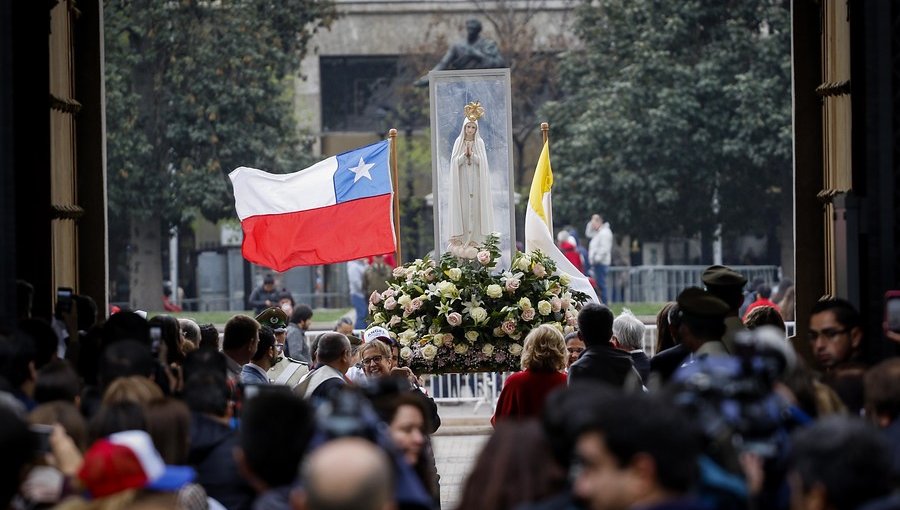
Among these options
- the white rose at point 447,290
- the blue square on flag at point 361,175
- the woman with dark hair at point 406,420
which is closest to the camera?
the woman with dark hair at point 406,420

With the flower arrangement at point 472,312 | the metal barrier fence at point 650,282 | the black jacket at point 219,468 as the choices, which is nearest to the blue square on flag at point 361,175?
the flower arrangement at point 472,312

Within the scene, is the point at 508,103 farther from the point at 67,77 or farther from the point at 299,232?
the point at 67,77

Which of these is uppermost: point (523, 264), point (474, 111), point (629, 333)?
point (474, 111)

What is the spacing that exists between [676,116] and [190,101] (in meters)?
11.8

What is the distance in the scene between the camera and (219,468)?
22.7 ft

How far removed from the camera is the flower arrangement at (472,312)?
13.4 meters

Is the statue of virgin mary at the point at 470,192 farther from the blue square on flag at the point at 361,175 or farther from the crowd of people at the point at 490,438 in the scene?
the crowd of people at the point at 490,438

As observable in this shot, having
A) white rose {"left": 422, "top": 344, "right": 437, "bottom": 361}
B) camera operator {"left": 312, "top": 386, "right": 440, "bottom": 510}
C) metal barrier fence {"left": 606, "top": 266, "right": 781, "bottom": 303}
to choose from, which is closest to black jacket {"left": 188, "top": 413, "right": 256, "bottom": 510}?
camera operator {"left": 312, "top": 386, "right": 440, "bottom": 510}

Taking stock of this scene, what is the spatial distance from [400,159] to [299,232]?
31.2m

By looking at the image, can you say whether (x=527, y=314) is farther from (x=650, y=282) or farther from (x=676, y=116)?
(x=650, y=282)

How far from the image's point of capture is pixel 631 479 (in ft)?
14.8

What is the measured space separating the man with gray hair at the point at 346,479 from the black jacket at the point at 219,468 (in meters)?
2.43

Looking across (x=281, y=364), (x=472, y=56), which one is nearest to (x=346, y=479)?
(x=281, y=364)

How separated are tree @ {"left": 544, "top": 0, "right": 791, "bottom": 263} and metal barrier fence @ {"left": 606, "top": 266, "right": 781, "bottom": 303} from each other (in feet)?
5.70
